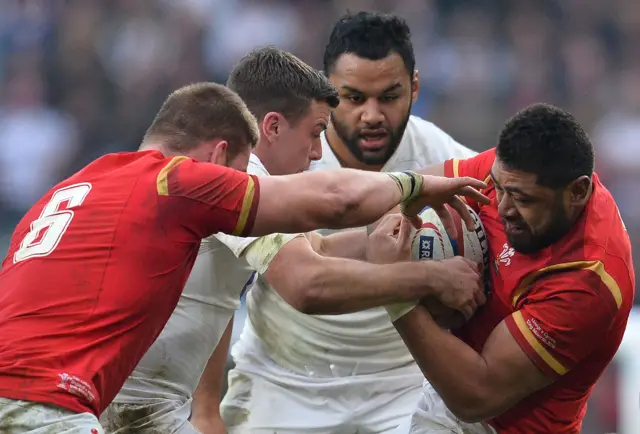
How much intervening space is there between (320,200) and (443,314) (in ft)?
2.92

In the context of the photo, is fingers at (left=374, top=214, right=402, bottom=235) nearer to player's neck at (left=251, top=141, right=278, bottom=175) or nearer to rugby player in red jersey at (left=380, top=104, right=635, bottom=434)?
rugby player in red jersey at (left=380, top=104, right=635, bottom=434)

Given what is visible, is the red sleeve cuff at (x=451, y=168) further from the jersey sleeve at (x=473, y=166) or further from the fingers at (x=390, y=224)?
the fingers at (x=390, y=224)

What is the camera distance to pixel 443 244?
4.39 meters

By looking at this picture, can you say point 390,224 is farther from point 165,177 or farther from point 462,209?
point 165,177

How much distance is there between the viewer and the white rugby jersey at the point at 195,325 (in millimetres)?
4539

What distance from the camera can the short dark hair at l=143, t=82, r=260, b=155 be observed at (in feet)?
12.9

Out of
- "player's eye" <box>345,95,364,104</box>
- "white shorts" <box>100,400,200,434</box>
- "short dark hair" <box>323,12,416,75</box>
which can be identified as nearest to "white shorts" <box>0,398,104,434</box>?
"white shorts" <box>100,400,200,434</box>

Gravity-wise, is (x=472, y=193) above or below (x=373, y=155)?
above

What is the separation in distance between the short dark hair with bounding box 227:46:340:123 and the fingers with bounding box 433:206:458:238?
0.82 meters

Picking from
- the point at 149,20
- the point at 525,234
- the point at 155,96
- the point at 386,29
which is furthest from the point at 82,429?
the point at 149,20

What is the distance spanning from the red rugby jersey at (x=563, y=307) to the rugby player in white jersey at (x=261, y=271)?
208mm

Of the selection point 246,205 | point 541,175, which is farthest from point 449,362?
point 246,205

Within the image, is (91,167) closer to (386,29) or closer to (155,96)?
(386,29)

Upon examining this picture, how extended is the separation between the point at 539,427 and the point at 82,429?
6.10 ft
